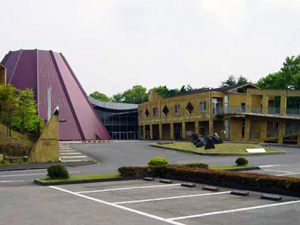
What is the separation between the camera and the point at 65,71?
53344 millimetres

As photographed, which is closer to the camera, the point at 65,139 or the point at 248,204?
the point at 248,204

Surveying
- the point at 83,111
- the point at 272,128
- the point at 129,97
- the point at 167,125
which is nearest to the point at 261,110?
the point at 272,128

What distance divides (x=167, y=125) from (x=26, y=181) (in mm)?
43157

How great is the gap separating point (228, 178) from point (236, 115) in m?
32.2

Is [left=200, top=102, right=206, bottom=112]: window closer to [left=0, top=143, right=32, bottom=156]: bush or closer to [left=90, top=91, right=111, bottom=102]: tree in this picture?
[left=0, top=143, right=32, bottom=156]: bush

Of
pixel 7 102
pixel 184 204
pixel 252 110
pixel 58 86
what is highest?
pixel 58 86

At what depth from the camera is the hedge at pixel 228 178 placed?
10.2m

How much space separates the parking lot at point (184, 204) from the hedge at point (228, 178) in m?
0.41

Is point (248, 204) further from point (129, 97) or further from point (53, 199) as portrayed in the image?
point (129, 97)

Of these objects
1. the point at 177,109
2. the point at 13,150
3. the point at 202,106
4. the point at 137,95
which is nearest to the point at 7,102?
the point at 13,150

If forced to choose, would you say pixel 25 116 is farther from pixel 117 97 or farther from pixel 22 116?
pixel 117 97

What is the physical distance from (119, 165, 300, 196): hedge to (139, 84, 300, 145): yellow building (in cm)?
2779

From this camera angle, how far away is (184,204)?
9.01m

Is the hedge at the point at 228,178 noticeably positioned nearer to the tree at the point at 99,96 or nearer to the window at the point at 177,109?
the window at the point at 177,109
